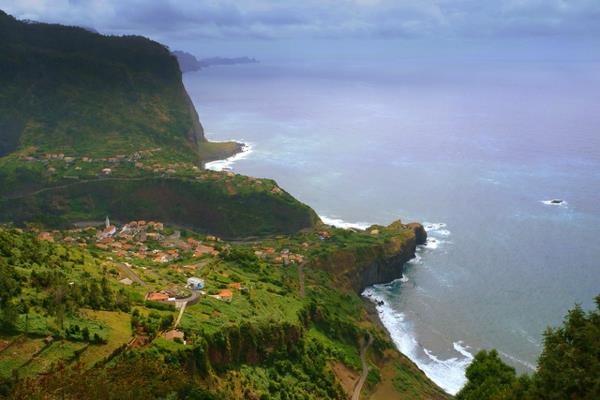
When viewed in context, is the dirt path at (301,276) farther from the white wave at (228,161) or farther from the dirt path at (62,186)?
the white wave at (228,161)

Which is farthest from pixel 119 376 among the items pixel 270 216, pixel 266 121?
pixel 266 121

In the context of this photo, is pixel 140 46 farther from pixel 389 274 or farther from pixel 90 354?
pixel 90 354

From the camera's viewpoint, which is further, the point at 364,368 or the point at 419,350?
the point at 419,350

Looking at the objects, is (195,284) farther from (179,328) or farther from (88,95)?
(88,95)


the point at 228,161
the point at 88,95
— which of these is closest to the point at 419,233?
the point at 228,161

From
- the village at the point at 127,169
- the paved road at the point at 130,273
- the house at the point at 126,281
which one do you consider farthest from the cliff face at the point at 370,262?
the house at the point at 126,281
